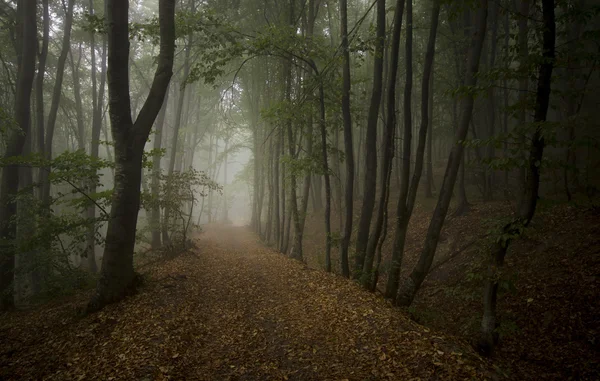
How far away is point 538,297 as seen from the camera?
25.2 feet

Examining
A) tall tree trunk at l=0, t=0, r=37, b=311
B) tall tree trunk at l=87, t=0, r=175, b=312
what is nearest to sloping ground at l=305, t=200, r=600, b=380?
tall tree trunk at l=87, t=0, r=175, b=312

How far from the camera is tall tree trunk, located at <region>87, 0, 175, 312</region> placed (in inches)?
264

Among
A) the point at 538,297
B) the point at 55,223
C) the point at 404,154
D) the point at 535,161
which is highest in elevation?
the point at 404,154

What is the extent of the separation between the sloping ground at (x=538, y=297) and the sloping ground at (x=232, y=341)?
1247 mm

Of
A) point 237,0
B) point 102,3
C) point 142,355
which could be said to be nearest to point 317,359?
point 142,355

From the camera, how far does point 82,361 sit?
4746 millimetres

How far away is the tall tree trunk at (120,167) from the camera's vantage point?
6695 mm


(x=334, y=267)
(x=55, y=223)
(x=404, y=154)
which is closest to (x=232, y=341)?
(x=404, y=154)

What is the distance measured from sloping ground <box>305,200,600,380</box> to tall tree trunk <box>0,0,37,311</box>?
1035 cm

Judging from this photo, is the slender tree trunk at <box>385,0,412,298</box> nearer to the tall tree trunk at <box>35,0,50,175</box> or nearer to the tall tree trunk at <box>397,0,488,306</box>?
the tall tree trunk at <box>397,0,488,306</box>

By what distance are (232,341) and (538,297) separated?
276 inches

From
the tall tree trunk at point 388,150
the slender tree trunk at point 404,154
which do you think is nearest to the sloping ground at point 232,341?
the tall tree trunk at point 388,150

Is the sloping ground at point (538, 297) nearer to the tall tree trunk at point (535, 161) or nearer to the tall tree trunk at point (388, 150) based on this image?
the tall tree trunk at point (535, 161)

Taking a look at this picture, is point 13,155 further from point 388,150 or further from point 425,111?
point 425,111
